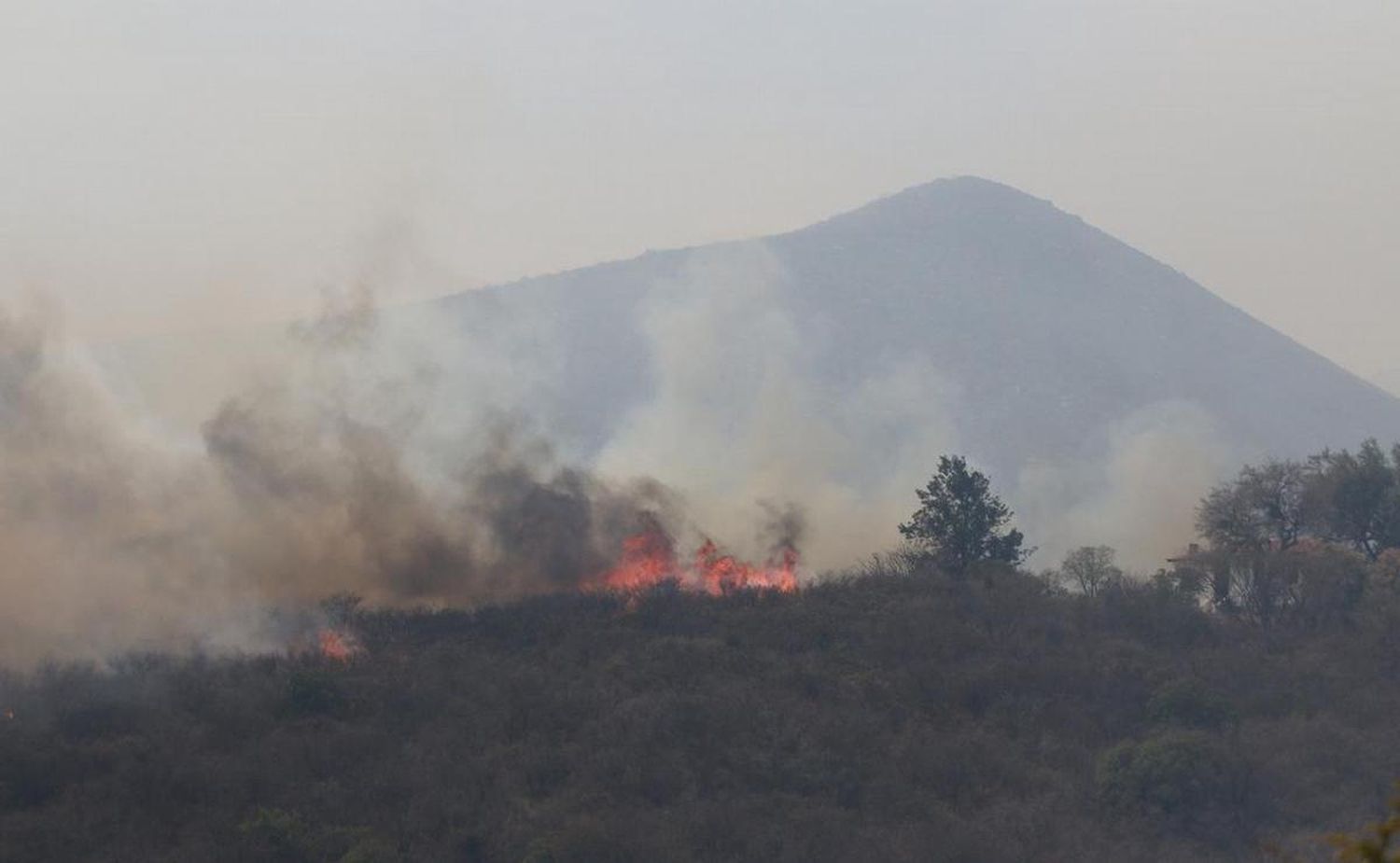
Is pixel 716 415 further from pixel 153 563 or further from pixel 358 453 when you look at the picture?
pixel 153 563

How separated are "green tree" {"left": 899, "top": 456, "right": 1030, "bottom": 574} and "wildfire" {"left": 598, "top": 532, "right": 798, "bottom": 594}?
8026 millimetres

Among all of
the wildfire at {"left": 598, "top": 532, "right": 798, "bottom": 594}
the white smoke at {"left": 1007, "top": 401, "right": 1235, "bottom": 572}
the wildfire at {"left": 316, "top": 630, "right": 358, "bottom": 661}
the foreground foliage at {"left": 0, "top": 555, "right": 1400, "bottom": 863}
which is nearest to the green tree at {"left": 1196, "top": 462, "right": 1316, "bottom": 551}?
the foreground foliage at {"left": 0, "top": 555, "right": 1400, "bottom": 863}

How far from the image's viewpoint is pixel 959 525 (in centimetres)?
9594

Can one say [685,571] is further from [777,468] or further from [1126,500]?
[1126,500]

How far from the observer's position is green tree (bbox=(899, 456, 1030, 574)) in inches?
3767

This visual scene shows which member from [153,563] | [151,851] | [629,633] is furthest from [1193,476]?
[151,851]

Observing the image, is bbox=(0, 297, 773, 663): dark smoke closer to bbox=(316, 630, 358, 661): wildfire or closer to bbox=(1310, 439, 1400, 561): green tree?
bbox=(316, 630, 358, 661): wildfire

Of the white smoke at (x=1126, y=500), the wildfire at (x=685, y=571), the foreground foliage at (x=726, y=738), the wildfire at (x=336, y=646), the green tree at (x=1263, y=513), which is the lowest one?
the foreground foliage at (x=726, y=738)

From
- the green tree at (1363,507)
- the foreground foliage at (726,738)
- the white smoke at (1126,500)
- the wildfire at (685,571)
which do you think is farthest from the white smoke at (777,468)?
the green tree at (1363,507)

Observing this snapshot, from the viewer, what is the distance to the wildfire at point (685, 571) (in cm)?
8875

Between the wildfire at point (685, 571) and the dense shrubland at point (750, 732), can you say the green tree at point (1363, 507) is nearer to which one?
the dense shrubland at point (750, 732)

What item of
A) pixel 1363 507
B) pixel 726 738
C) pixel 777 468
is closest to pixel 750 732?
pixel 726 738

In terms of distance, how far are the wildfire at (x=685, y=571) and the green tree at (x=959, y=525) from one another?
26.3ft

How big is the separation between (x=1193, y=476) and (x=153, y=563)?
101m
